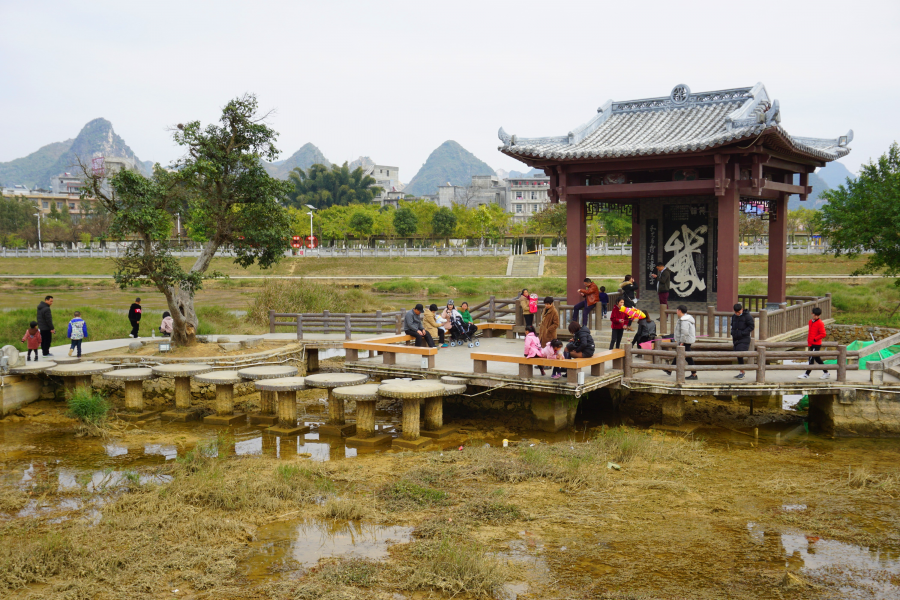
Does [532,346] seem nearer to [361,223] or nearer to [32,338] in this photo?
[32,338]

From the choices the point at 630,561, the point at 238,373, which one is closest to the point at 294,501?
the point at 630,561

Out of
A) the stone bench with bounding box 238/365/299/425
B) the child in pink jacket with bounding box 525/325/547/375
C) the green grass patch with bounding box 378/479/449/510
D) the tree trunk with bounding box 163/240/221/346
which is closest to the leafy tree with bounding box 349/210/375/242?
the tree trunk with bounding box 163/240/221/346

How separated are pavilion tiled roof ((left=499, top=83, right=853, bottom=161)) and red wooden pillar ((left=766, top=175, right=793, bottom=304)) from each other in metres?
1.63

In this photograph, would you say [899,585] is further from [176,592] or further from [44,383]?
[44,383]

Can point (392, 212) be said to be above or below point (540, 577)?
above

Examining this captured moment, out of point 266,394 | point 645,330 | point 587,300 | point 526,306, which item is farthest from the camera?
point 526,306

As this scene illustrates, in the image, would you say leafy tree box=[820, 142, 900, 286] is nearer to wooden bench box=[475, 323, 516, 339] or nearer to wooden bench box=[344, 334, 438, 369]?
wooden bench box=[475, 323, 516, 339]

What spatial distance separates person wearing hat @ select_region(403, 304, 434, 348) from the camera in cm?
1570

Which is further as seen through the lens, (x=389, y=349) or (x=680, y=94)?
(x=680, y=94)

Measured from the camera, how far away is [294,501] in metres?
9.72

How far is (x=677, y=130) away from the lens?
718 inches

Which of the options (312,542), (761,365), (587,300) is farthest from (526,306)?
(312,542)

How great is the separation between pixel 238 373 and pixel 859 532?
1136 cm

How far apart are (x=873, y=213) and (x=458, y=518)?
22.5 metres
